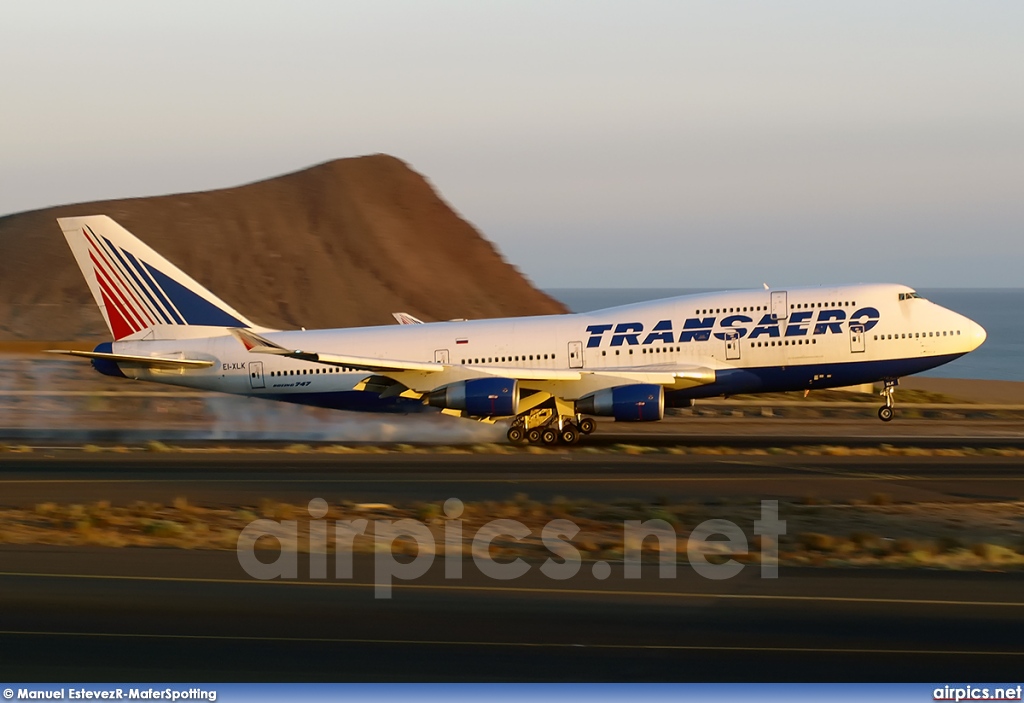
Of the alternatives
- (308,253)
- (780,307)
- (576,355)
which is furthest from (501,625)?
(308,253)

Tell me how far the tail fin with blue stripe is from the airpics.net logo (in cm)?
1659

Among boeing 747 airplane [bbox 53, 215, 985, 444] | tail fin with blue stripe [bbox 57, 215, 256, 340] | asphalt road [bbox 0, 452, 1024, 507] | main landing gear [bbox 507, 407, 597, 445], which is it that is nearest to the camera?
asphalt road [bbox 0, 452, 1024, 507]

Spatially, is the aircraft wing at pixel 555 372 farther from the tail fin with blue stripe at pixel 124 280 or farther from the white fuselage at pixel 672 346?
the tail fin with blue stripe at pixel 124 280

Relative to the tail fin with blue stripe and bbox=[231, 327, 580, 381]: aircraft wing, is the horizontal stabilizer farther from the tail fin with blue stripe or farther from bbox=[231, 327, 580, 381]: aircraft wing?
the tail fin with blue stripe

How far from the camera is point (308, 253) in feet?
343

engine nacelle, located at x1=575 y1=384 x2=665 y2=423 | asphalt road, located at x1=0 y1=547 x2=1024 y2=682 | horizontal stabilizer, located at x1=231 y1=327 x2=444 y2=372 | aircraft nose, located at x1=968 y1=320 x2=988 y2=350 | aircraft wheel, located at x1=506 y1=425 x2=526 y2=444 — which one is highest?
aircraft nose, located at x1=968 y1=320 x2=988 y2=350

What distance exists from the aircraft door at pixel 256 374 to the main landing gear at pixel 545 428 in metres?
7.84

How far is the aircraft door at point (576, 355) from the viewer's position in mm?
34781

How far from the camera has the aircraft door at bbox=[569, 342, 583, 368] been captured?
34781 millimetres

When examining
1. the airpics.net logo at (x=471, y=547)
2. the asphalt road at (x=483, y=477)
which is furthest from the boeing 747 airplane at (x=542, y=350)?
the airpics.net logo at (x=471, y=547)

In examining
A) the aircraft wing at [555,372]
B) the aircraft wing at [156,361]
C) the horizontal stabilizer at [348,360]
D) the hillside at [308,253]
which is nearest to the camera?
the horizontal stabilizer at [348,360]

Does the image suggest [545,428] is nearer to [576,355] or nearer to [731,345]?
[576,355]

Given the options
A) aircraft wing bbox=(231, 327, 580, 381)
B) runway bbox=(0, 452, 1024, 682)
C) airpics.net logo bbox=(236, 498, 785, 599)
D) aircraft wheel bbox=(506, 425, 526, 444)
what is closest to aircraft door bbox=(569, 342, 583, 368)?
aircraft wing bbox=(231, 327, 580, 381)

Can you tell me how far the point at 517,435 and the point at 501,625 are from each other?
22171 mm
